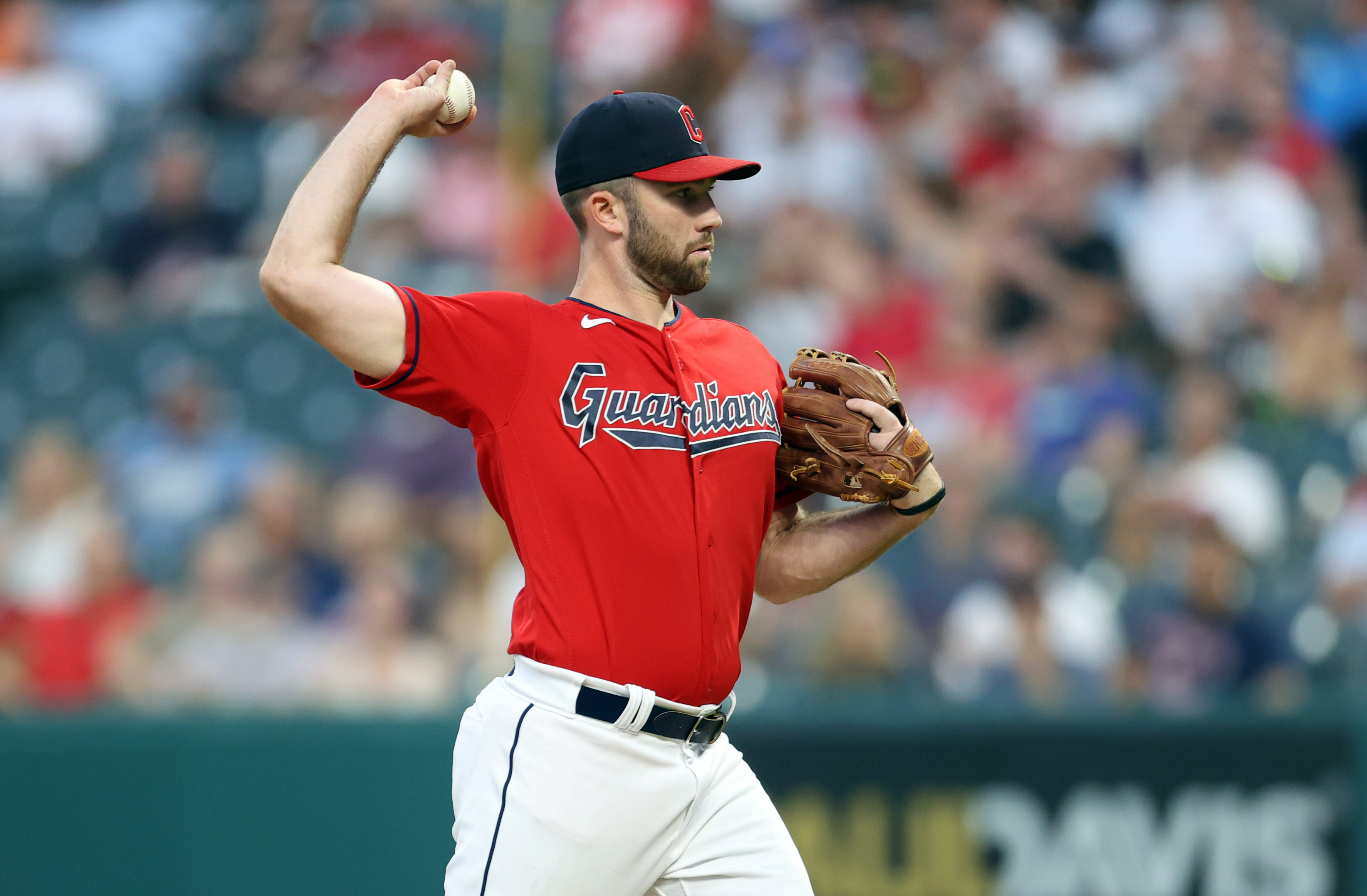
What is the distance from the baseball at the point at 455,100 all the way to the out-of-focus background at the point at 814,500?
323cm

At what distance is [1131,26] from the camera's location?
9.07 metres

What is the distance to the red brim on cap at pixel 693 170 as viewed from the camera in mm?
3186

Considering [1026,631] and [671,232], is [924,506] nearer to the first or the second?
[671,232]

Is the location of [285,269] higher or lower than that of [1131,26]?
lower

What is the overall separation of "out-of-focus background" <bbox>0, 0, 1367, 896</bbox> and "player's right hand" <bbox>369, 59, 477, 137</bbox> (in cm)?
325

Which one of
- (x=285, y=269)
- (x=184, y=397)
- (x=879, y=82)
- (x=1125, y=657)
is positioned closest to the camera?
(x=285, y=269)

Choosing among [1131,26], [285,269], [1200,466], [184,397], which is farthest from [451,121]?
[1131,26]

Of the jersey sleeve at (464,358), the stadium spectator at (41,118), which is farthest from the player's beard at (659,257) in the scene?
the stadium spectator at (41,118)

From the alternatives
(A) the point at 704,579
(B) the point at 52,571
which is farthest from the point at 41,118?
(A) the point at 704,579

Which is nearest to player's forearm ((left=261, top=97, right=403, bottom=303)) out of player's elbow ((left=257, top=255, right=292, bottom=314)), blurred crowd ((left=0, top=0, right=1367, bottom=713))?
player's elbow ((left=257, top=255, right=292, bottom=314))

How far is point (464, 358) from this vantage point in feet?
10.1

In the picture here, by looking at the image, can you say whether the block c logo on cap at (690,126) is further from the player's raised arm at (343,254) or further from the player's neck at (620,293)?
the player's raised arm at (343,254)

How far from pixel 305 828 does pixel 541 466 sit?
10.3 feet

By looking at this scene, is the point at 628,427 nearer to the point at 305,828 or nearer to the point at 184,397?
the point at 305,828
